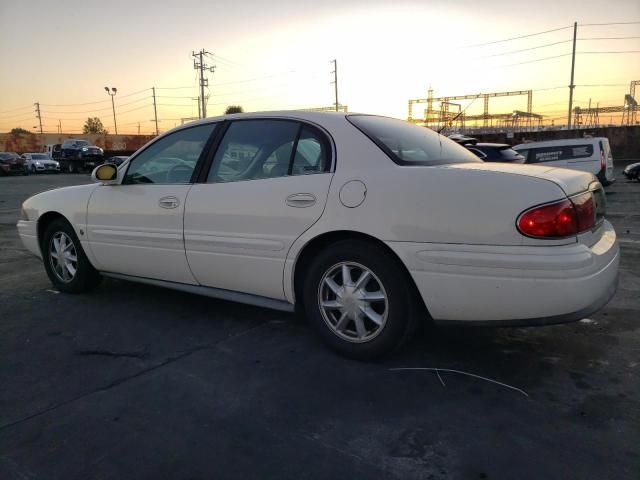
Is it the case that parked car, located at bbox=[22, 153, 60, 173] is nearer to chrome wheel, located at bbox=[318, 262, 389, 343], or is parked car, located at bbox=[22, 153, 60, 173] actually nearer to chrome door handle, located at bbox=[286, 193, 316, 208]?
chrome door handle, located at bbox=[286, 193, 316, 208]

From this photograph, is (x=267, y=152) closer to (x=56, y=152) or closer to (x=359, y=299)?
(x=359, y=299)

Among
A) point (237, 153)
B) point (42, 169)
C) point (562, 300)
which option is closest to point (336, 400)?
point (562, 300)

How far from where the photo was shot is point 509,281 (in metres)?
2.54

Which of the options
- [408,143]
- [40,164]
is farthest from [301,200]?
[40,164]

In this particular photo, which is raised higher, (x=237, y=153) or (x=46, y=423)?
(x=237, y=153)

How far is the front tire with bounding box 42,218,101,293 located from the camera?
15.1 ft

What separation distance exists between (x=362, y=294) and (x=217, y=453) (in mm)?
1224

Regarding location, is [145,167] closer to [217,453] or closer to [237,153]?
[237,153]

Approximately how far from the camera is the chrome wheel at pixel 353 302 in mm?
2979

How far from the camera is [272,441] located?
2293 mm

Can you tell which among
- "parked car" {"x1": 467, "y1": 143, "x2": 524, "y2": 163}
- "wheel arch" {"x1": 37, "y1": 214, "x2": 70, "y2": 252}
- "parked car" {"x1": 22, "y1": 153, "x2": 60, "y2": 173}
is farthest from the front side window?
"parked car" {"x1": 22, "y1": 153, "x2": 60, "y2": 173}

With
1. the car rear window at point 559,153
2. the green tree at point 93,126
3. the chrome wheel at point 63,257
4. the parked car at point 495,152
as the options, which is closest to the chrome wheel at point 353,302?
the chrome wheel at point 63,257

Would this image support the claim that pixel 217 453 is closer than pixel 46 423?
Yes

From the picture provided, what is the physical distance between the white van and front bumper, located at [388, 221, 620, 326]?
39.8 feet
